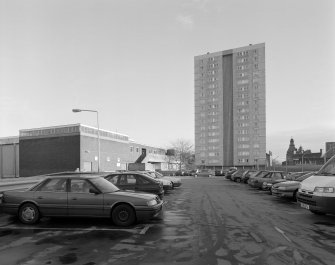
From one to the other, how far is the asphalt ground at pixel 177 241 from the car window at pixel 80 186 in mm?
946

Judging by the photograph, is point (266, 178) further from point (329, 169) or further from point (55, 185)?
point (55, 185)

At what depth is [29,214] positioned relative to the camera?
10727mm

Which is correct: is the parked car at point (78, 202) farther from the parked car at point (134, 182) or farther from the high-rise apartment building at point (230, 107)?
the high-rise apartment building at point (230, 107)

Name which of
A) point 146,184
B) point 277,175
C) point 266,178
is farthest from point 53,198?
point 266,178

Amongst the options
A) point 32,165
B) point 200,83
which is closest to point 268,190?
point 32,165

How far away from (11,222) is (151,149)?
92.7 m

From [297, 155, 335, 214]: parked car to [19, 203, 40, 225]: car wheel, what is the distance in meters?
8.14

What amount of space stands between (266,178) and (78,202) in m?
18.1

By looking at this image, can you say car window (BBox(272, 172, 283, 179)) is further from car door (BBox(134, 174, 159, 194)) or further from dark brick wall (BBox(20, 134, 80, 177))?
dark brick wall (BBox(20, 134, 80, 177))

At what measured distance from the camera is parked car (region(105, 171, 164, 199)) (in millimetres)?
15812

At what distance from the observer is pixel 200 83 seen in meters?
133

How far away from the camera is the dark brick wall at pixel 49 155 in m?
67.6

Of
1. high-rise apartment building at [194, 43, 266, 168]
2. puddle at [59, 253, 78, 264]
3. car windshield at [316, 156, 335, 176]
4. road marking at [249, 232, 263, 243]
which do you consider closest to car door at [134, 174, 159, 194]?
car windshield at [316, 156, 335, 176]

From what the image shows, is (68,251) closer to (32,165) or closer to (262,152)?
(32,165)
